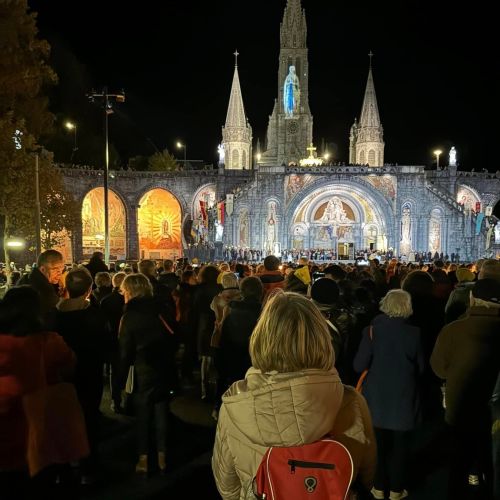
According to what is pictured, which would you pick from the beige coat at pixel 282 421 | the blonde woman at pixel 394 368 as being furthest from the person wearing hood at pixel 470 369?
the beige coat at pixel 282 421

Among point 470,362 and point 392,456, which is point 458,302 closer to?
point 470,362

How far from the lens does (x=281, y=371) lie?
7.04 feet

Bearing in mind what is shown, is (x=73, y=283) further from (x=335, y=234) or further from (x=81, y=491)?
(x=335, y=234)

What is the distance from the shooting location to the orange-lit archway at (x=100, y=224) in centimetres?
4453

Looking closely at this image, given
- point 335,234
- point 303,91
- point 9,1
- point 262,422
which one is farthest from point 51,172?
point 303,91

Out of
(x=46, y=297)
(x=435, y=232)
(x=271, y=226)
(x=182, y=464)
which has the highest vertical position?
(x=271, y=226)

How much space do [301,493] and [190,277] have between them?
6929mm

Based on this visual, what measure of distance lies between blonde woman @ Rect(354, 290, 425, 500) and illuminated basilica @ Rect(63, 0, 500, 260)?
32906 millimetres

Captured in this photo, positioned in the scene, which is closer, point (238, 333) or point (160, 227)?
point (238, 333)

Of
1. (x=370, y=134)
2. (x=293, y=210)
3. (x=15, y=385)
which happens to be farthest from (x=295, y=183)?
(x=15, y=385)

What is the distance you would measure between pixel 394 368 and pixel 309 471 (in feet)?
8.67

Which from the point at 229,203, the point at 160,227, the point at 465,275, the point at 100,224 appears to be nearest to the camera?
the point at 465,275

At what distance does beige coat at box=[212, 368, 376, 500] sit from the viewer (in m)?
2.01

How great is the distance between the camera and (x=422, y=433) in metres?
6.44
